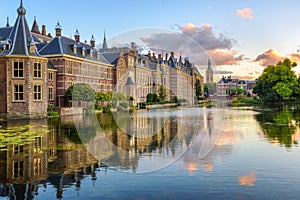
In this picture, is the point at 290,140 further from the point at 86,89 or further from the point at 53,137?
the point at 86,89

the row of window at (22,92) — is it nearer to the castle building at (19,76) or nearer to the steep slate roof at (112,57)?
the castle building at (19,76)

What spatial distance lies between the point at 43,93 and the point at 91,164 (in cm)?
3071

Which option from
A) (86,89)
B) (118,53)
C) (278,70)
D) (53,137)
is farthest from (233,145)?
(278,70)

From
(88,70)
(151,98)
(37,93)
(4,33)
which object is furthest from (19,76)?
(151,98)

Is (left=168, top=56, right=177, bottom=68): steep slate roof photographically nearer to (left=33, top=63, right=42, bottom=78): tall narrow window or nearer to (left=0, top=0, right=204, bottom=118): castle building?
(left=0, top=0, right=204, bottom=118): castle building

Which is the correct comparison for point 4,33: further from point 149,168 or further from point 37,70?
point 149,168

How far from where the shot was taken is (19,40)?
129 feet

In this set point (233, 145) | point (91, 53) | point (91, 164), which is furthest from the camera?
point (91, 53)

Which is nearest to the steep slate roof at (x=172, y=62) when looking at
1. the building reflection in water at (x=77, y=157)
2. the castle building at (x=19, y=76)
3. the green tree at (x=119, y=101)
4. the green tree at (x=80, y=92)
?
the green tree at (x=119, y=101)

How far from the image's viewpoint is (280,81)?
270 ft

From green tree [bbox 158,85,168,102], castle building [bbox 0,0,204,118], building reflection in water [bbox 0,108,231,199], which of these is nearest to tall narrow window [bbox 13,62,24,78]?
castle building [bbox 0,0,204,118]

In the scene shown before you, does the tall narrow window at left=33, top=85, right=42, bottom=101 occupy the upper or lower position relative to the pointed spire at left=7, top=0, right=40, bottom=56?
lower

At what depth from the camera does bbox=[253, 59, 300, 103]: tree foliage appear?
80062 millimetres

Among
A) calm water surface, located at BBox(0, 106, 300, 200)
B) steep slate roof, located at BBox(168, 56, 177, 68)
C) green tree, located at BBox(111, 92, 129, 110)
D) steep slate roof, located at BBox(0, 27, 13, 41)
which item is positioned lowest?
calm water surface, located at BBox(0, 106, 300, 200)
